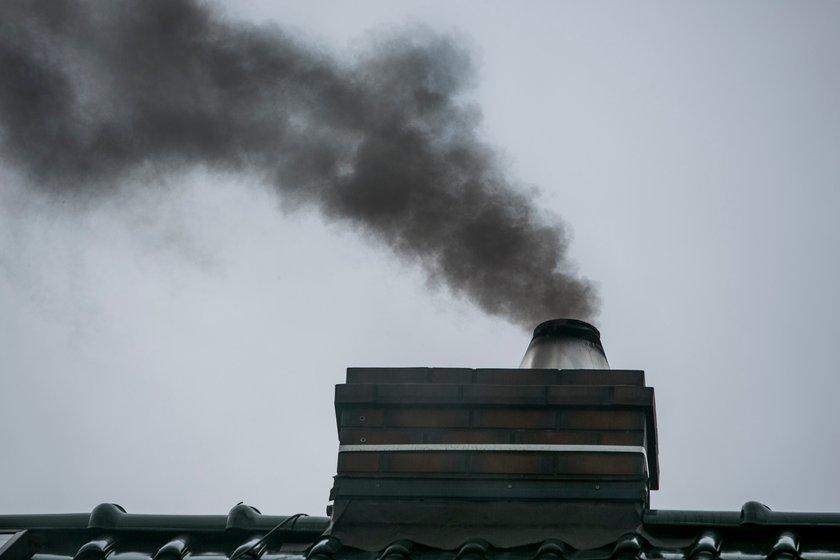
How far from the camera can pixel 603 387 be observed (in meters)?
5.75

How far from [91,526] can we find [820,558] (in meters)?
2.86

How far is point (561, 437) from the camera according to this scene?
5.70 m

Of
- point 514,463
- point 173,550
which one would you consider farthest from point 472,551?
point 173,550

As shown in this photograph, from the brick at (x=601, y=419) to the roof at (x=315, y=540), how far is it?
1.23 ft

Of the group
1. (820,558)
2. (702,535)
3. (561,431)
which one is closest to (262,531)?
(561,431)

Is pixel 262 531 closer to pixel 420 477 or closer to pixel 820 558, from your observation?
pixel 420 477

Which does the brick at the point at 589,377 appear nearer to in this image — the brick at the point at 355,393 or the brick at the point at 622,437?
the brick at the point at 622,437

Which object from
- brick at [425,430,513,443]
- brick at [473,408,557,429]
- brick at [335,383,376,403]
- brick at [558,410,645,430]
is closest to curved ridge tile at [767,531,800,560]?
brick at [558,410,645,430]

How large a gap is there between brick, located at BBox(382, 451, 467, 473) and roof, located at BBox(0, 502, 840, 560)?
13.7 inches

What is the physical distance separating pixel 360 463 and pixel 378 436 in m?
0.13

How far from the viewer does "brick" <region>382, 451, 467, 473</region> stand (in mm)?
5719

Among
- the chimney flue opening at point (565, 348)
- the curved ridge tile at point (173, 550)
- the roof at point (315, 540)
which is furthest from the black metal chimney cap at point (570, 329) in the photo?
the curved ridge tile at point (173, 550)

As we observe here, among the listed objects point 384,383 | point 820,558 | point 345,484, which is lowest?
point 820,558

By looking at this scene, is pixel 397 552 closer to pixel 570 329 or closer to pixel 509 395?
pixel 509 395
